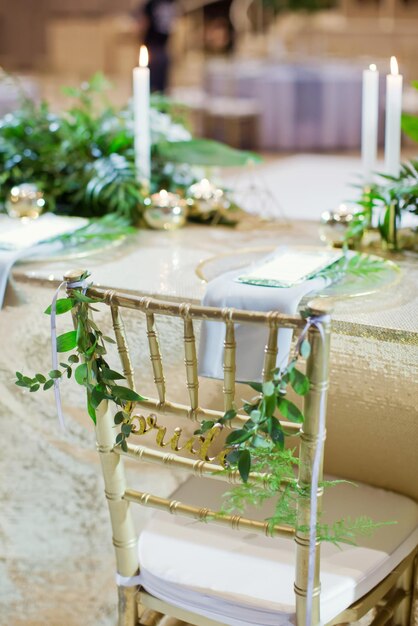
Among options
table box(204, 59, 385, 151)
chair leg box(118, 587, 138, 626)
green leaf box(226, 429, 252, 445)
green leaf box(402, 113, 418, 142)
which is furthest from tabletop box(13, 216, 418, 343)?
table box(204, 59, 385, 151)

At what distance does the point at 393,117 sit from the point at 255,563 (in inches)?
36.0

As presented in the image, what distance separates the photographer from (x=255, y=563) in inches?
53.1

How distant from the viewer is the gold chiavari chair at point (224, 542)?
1.13 metres

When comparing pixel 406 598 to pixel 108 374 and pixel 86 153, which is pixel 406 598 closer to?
pixel 108 374

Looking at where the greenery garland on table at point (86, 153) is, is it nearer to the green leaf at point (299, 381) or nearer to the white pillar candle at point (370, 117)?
the white pillar candle at point (370, 117)

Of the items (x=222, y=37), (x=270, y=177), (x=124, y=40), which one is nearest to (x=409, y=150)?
(x=270, y=177)

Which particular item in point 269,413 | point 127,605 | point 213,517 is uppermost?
point 269,413

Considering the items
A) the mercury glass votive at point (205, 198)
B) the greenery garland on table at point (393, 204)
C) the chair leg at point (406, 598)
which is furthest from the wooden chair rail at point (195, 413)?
the mercury glass votive at point (205, 198)

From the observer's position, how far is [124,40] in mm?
10906

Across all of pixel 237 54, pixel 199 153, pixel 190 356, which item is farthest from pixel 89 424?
pixel 237 54

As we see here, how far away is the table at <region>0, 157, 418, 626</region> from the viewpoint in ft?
4.81

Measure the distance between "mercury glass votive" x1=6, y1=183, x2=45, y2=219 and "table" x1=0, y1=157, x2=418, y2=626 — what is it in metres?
0.25

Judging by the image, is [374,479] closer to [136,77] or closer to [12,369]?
[12,369]

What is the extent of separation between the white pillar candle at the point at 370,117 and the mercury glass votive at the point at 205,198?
0.40 meters
